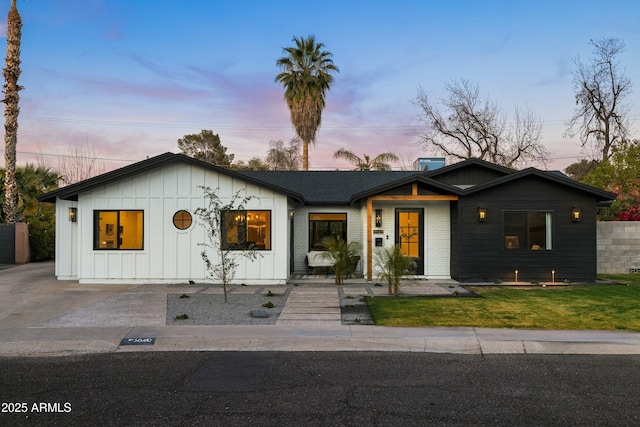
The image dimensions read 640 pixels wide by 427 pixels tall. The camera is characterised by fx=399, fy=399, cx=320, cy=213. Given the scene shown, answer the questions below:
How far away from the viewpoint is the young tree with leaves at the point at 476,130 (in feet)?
97.9

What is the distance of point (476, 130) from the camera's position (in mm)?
31578

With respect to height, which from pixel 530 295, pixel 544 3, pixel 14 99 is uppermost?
pixel 544 3

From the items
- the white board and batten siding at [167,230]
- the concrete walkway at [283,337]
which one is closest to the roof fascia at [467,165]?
the white board and batten siding at [167,230]

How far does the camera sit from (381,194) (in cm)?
1284

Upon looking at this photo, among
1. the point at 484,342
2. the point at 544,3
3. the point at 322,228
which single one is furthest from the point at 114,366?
the point at 544,3

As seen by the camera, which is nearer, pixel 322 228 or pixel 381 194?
pixel 381 194

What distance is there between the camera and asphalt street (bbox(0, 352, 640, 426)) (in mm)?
3570

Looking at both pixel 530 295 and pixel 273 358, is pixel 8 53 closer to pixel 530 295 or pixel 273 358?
pixel 273 358

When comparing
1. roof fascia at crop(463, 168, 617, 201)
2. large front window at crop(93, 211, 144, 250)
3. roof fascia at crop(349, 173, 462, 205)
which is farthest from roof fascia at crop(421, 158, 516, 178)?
large front window at crop(93, 211, 144, 250)

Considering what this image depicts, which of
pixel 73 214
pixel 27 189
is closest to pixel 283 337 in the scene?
pixel 73 214

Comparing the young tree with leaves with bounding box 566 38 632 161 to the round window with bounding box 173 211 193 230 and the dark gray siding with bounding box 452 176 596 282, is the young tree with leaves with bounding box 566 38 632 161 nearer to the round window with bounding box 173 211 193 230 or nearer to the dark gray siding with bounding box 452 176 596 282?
the dark gray siding with bounding box 452 176 596 282

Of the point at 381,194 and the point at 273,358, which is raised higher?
the point at 381,194

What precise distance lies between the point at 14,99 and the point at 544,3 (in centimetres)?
2263

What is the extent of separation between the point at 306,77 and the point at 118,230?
19.5m
